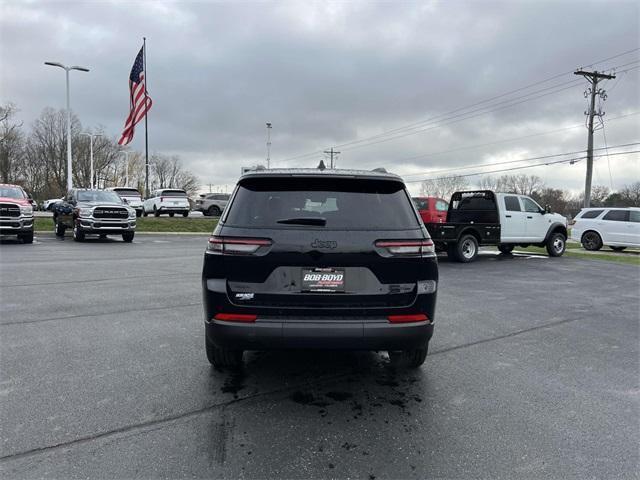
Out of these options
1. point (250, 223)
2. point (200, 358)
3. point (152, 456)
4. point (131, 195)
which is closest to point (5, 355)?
point (200, 358)

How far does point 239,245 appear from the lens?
3225 millimetres

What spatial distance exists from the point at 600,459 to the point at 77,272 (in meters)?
9.87

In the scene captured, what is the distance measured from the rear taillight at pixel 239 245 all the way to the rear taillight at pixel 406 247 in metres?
0.85

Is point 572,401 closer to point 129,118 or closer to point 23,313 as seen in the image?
point 23,313

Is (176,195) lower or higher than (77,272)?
higher

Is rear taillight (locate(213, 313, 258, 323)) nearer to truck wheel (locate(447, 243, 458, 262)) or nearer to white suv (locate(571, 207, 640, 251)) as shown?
truck wheel (locate(447, 243, 458, 262))

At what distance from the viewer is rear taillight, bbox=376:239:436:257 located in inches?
128

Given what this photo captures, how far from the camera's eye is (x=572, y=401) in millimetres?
3590

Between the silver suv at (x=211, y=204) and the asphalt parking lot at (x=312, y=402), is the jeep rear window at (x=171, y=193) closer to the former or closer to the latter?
the silver suv at (x=211, y=204)

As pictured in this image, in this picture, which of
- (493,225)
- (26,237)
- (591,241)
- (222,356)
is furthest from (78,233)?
(591,241)

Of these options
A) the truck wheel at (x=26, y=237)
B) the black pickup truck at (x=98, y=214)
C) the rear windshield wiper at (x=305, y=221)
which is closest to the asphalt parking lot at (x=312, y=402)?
the rear windshield wiper at (x=305, y=221)

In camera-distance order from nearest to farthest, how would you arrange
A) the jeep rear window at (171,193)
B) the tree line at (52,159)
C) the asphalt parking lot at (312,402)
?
1. the asphalt parking lot at (312,402)
2. the jeep rear window at (171,193)
3. the tree line at (52,159)

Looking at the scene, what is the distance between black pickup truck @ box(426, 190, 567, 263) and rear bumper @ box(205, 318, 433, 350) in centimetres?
1015

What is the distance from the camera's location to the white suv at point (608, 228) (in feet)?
58.9
